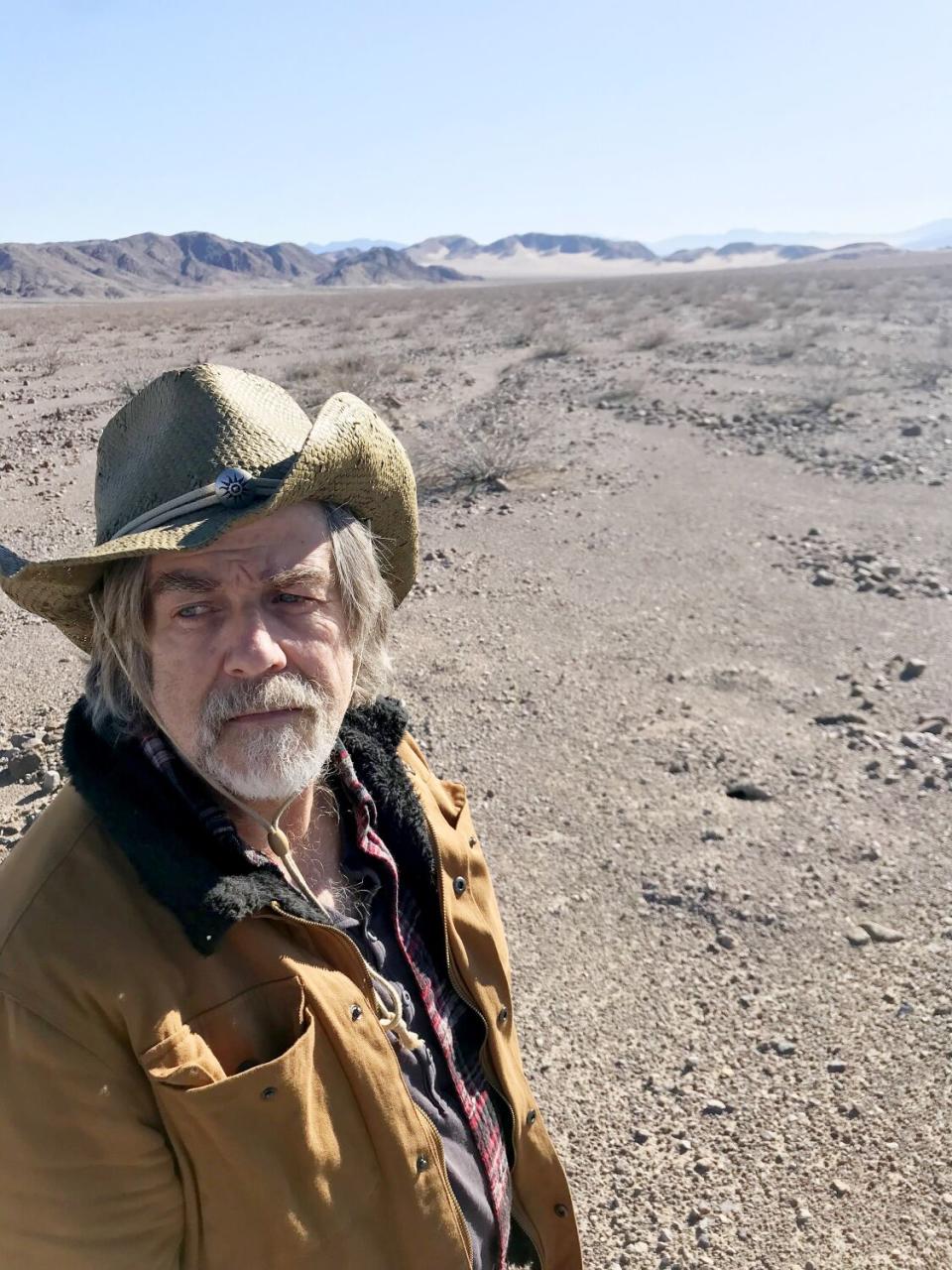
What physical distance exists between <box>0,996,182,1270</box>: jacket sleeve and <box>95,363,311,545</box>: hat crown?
0.74 meters

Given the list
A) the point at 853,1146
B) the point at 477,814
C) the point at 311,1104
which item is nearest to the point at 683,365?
the point at 477,814

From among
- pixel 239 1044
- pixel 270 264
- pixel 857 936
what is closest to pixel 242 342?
pixel 857 936

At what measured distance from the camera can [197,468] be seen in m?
1.48

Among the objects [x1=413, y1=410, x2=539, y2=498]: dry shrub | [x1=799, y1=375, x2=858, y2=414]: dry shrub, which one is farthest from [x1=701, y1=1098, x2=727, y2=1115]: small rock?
[x1=799, y1=375, x2=858, y2=414]: dry shrub

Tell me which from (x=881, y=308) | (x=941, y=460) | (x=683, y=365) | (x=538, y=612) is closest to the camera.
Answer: (x=538, y=612)

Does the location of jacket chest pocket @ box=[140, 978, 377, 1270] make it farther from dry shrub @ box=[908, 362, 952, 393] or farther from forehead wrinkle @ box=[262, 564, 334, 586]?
dry shrub @ box=[908, 362, 952, 393]

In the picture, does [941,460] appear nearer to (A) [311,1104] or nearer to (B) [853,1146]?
(B) [853,1146]

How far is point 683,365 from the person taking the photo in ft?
55.9

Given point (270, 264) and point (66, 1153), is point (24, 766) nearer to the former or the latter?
point (66, 1153)

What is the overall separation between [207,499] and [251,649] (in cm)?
23

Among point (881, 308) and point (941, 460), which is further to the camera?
point (881, 308)

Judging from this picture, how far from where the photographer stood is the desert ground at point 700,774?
2.68 meters

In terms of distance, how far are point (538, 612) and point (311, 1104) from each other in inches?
198

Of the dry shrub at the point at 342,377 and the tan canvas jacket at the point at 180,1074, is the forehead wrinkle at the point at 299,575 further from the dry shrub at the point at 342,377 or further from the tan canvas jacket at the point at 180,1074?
the dry shrub at the point at 342,377
